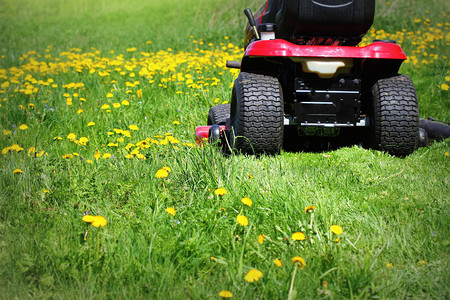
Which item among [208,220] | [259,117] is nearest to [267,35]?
[259,117]

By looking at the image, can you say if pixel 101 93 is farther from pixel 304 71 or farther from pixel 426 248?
pixel 426 248

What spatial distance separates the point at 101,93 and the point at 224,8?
8417mm

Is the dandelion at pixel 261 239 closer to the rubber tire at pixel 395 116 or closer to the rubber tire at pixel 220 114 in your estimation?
the rubber tire at pixel 395 116

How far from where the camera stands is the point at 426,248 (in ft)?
6.09

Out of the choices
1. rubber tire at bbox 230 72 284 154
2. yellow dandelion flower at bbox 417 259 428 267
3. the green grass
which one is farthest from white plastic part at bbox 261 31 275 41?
yellow dandelion flower at bbox 417 259 428 267

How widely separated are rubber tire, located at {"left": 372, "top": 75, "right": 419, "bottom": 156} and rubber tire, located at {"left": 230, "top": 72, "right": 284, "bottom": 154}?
734mm

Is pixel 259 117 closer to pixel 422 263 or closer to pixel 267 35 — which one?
pixel 267 35

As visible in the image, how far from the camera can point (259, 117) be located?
3012 mm

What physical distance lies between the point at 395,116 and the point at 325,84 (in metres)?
0.56

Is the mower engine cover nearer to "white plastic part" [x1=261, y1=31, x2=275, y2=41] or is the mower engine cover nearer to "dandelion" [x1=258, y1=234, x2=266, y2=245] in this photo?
"white plastic part" [x1=261, y1=31, x2=275, y2=41]

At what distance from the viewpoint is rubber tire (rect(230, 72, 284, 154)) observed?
3.02m

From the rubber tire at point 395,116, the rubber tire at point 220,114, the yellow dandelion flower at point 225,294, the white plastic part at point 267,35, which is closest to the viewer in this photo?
the yellow dandelion flower at point 225,294

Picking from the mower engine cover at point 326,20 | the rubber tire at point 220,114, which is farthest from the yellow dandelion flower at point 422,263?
the rubber tire at point 220,114

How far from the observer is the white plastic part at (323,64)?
2.98m
